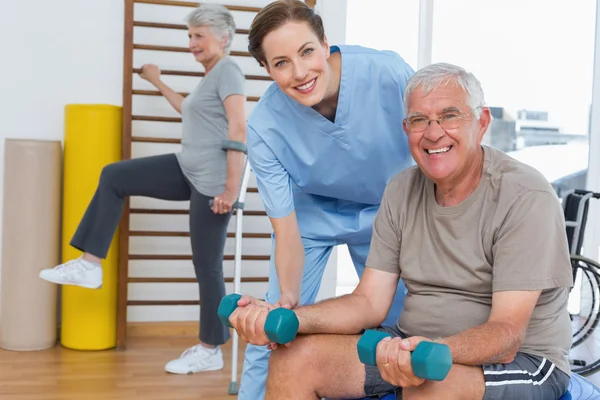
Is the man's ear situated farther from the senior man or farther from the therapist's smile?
the therapist's smile

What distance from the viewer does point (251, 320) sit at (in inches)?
62.4

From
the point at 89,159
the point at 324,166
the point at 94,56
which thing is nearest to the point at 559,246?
the point at 324,166

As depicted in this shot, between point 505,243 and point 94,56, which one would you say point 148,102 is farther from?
point 505,243

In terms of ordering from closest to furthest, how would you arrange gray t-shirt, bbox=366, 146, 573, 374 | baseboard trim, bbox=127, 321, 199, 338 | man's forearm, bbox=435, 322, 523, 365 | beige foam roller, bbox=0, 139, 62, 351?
man's forearm, bbox=435, 322, 523, 365
gray t-shirt, bbox=366, 146, 573, 374
beige foam roller, bbox=0, 139, 62, 351
baseboard trim, bbox=127, 321, 199, 338

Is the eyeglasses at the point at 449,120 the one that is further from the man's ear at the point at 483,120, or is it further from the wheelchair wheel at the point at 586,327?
the wheelchair wheel at the point at 586,327

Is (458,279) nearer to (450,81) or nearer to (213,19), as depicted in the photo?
(450,81)

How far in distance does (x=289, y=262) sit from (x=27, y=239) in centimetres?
203

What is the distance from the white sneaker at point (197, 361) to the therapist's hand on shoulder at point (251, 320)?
1.78 m

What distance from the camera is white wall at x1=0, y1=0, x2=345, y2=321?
12.4 feet

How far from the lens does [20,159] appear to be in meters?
3.58

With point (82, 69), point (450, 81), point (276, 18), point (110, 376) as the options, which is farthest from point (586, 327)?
point (82, 69)

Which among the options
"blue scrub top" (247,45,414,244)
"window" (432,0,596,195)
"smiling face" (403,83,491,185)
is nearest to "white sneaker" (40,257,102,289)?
"blue scrub top" (247,45,414,244)

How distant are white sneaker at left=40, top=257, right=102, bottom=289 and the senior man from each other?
6.00ft

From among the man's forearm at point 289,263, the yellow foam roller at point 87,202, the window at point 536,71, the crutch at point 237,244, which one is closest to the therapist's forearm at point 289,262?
the man's forearm at point 289,263
